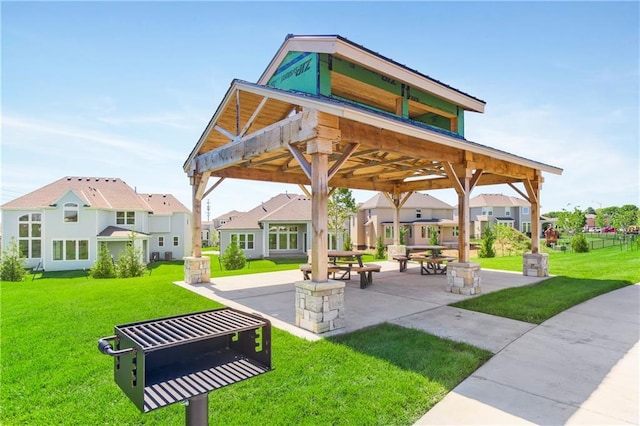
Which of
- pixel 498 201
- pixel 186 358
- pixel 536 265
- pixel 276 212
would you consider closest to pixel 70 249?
pixel 276 212

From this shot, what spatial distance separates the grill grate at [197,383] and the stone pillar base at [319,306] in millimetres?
3860

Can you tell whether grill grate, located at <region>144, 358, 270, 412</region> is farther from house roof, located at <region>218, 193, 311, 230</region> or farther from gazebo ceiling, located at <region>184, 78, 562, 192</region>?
house roof, located at <region>218, 193, 311, 230</region>

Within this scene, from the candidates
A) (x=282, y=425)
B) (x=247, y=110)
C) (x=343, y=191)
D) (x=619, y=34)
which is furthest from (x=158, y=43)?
(x=343, y=191)

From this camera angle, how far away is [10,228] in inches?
850

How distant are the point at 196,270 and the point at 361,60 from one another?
24.5 ft

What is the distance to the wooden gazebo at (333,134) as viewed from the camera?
5656 millimetres

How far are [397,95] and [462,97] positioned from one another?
283 cm

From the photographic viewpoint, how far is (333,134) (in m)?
5.63

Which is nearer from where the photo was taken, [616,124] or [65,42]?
[65,42]

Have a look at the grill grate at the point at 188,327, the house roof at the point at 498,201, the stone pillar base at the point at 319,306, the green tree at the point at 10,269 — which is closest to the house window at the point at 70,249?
the green tree at the point at 10,269

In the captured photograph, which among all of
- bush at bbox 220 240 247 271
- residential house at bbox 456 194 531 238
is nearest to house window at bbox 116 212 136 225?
bush at bbox 220 240 247 271

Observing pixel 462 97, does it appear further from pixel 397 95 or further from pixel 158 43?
pixel 158 43

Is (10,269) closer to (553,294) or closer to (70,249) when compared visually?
(70,249)

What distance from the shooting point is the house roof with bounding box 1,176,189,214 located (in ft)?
72.4
